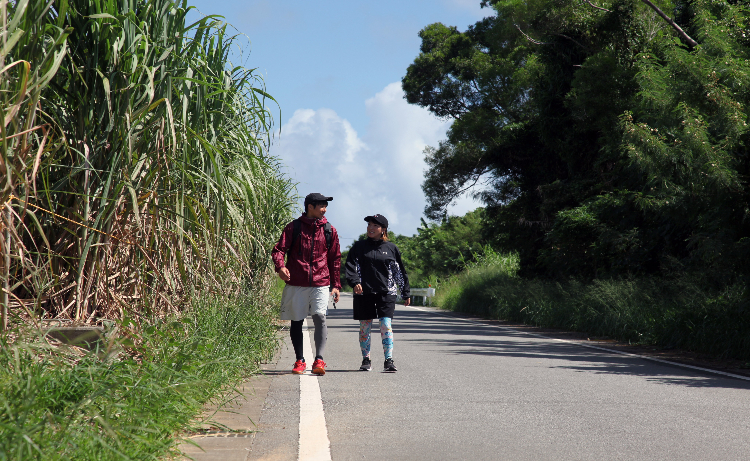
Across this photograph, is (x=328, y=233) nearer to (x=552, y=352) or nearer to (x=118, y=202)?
(x=118, y=202)

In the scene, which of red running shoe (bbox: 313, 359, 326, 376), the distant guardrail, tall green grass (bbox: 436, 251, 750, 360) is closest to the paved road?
red running shoe (bbox: 313, 359, 326, 376)

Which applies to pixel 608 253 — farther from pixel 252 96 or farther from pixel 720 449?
pixel 720 449

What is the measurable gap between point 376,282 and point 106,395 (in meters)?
5.20

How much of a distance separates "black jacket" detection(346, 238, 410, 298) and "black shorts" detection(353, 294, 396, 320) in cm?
7

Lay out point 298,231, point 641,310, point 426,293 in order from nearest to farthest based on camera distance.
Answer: point 298,231
point 641,310
point 426,293

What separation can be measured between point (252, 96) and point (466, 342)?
283 inches

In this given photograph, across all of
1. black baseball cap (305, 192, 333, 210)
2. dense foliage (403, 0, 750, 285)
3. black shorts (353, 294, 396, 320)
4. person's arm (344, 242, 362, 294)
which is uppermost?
dense foliage (403, 0, 750, 285)

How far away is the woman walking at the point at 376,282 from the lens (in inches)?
361

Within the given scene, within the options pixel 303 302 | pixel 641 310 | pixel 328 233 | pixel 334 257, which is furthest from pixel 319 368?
pixel 641 310

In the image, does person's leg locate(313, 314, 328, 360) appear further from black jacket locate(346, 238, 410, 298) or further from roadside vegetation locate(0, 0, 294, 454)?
roadside vegetation locate(0, 0, 294, 454)

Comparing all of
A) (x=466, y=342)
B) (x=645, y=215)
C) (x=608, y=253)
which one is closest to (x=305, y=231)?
(x=466, y=342)

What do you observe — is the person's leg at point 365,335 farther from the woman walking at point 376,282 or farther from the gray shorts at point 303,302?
the gray shorts at point 303,302

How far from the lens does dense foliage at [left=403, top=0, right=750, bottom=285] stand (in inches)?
467

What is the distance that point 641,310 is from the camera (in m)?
15.3
